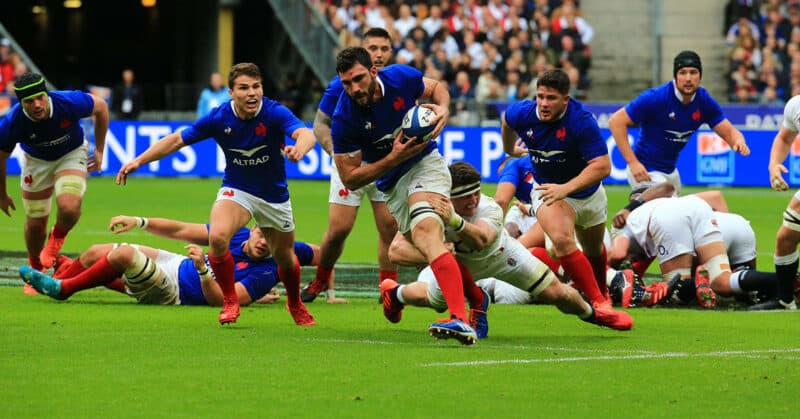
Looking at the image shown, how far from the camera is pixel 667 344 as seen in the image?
9.09 metres

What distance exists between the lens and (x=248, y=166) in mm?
10227

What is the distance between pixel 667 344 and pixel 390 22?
22.7m

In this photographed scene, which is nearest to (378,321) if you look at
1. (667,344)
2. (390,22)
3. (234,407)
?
(667,344)

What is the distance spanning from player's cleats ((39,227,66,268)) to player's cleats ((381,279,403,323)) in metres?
4.04

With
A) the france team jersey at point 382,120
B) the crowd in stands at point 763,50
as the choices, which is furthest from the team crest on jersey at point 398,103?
the crowd in stands at point 763,50

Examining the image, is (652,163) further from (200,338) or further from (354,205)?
(200,338)

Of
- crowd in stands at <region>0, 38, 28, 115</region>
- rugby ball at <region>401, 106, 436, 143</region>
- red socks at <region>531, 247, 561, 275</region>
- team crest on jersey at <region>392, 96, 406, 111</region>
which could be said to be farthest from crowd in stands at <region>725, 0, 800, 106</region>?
rugby ball at <region>401, 106, 436, 143</region>

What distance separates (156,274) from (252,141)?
1520mm

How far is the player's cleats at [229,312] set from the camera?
9.80m

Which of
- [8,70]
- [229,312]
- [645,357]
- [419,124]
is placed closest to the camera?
[645,357]

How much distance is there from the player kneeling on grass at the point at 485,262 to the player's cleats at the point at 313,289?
93.3 inches

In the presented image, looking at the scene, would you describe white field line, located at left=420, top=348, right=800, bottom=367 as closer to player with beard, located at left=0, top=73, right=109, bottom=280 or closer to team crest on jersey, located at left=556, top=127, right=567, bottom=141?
team crest on jersey, located at left=556, top=127, right=567, bottom=141

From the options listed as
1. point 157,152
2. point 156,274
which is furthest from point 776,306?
point 157,152

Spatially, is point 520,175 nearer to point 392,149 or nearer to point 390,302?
point 390,302
